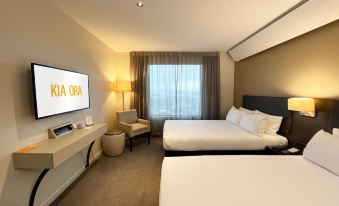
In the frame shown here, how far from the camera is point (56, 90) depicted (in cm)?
209

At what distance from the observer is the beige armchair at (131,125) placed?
12.6 feet

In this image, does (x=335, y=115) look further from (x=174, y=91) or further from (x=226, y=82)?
(x=174, y=91)

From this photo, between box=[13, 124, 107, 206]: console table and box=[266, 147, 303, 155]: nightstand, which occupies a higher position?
box=[13, 124, 107, 206]: console table

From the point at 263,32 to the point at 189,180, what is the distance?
2851mm

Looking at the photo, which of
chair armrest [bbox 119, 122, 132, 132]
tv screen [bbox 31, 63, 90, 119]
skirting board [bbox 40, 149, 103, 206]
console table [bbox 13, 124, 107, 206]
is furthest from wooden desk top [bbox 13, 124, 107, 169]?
chair armrest [bbox 119, 122, 132, 132]

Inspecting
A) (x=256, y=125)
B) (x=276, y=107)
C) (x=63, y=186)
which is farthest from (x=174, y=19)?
(x=63, y=186)

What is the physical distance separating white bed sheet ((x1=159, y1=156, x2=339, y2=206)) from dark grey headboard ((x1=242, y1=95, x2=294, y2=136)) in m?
1.06

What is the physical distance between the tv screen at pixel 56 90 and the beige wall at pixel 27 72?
99 millimetres

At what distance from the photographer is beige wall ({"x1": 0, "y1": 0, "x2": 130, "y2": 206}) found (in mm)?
1539

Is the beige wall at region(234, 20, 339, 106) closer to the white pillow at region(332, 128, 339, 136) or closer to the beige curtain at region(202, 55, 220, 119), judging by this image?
the white pillow at region(332, 128, 339, 136)

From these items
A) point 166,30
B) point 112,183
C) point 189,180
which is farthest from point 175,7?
point 112,183

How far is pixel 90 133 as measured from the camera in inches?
96.1

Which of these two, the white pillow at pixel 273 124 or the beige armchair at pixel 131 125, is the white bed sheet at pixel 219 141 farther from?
the beige armchair at pixel 131 125

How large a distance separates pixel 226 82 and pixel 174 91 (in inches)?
60.6
